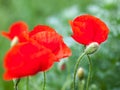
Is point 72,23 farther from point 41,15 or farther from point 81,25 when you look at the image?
point 41,15

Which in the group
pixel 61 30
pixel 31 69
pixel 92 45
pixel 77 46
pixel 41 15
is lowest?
pixel 31 69

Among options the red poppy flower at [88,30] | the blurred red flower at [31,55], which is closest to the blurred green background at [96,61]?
the red poppy flower at [88,30]

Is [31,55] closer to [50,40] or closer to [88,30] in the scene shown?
[50,40]

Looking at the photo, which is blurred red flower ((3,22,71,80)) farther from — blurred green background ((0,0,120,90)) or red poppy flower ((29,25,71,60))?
blurred green background ((0,0,120,90))

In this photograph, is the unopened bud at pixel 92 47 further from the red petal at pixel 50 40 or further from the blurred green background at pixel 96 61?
the blurred green background at pixel 96 61

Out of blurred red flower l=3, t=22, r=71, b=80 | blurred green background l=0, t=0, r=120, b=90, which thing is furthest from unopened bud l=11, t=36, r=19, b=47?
blurred green background l=0, t=0, r=120, b=90

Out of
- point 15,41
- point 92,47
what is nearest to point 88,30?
point 92,47

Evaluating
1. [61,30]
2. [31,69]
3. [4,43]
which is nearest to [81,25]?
[31,69]
